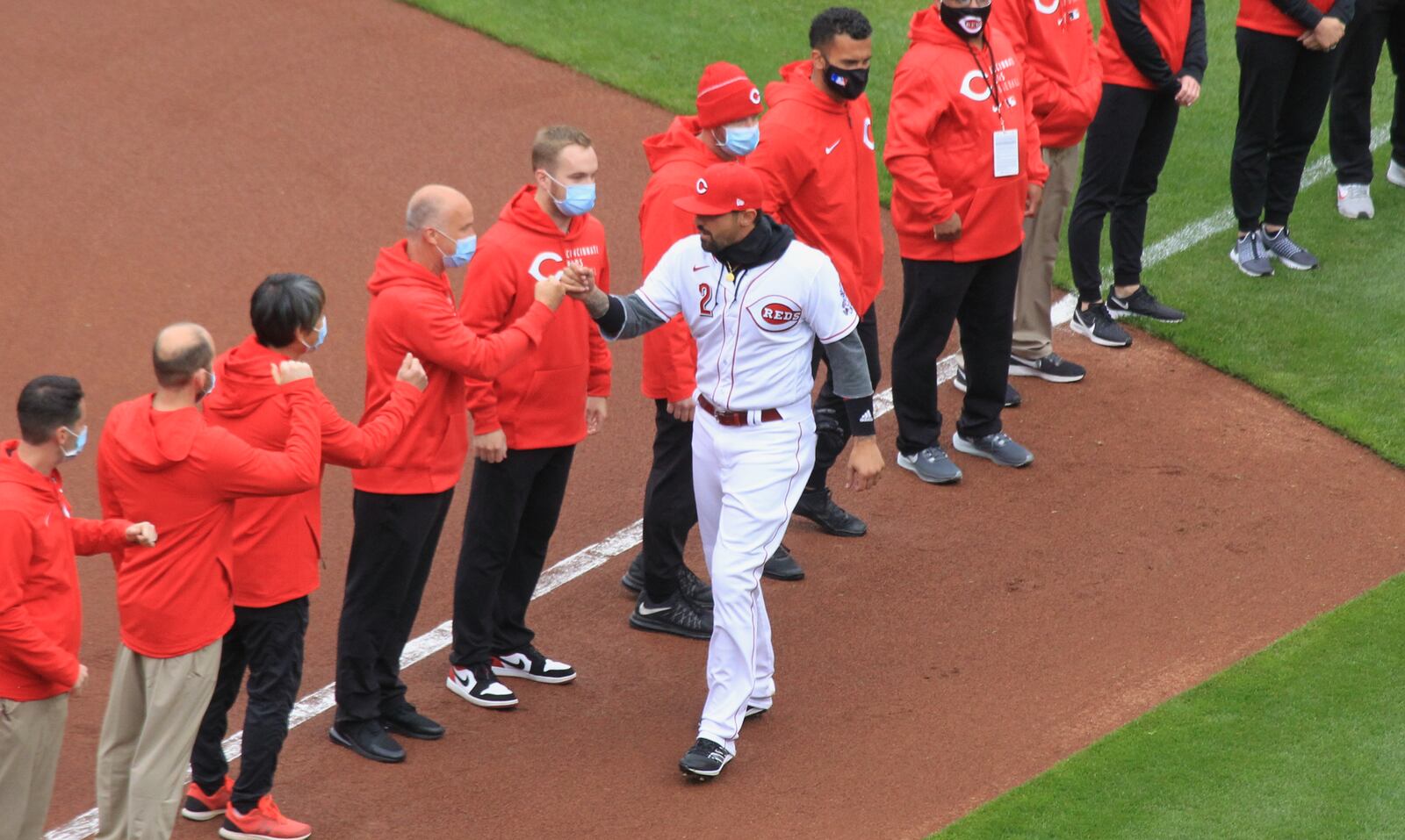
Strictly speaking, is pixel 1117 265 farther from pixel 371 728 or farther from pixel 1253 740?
pixel 371 728

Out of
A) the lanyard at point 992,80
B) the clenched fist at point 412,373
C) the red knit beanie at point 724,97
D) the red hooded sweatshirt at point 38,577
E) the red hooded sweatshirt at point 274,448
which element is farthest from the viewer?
the lanyard at point 992,80

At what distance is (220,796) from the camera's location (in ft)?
17.4

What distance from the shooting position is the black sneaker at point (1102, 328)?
8.64 m

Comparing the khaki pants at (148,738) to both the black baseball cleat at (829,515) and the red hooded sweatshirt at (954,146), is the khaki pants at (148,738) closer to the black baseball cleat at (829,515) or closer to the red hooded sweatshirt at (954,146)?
the black baseball cleat at (829,515)

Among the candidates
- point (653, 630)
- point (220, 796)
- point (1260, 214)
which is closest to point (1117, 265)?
point (1260, 214)

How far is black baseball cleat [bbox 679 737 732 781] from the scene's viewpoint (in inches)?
216

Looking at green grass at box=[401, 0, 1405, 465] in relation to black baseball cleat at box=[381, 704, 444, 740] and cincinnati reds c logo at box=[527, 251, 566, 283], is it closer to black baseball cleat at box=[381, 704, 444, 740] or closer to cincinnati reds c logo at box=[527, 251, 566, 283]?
cincinnati reds c logo at box=[527, 251, 566, 283]

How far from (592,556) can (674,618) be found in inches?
26.3

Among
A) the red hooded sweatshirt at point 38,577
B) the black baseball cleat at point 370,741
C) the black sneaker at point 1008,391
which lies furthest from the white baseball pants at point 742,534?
the black sneaker at point 1008,391

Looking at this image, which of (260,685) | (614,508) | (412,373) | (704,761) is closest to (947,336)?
(614,508)

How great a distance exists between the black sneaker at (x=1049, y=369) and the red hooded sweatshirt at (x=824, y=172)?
1745mm

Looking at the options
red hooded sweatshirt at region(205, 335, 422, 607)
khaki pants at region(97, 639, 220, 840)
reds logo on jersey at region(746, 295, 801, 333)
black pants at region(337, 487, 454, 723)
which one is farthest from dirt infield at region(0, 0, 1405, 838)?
reds logo on jersey at region(746, 295, 801, 333)

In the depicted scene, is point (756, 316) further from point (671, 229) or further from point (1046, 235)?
point (1046, 235)

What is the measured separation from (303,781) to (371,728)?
282 mm
